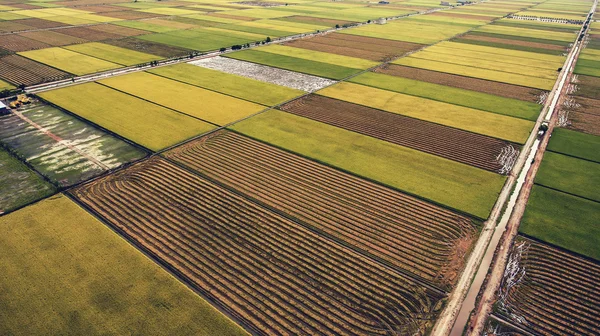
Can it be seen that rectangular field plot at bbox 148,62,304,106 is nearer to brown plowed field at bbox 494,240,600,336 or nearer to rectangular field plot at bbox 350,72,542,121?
rectangular field plot at bbox 350,72,542,121

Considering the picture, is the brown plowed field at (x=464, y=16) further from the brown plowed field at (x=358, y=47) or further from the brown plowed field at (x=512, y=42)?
the brown plowed field at (x=358, y=47)

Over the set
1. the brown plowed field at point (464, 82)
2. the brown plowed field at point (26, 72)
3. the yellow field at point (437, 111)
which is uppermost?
the brown plowed field at point (464, 82)

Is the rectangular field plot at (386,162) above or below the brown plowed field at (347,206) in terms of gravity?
above

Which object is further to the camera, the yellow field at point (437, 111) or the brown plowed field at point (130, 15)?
the brown plowed field at point (130, 15)

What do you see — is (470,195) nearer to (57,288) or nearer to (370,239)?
(370,239)

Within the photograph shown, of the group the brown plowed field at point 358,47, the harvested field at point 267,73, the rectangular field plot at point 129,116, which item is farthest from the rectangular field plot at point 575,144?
the rectangular field plot at point 129,116

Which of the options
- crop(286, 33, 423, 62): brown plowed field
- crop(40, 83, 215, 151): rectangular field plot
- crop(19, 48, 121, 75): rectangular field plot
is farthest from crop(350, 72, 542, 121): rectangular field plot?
crop(19, 48, 121, 75): rectangular field plot
